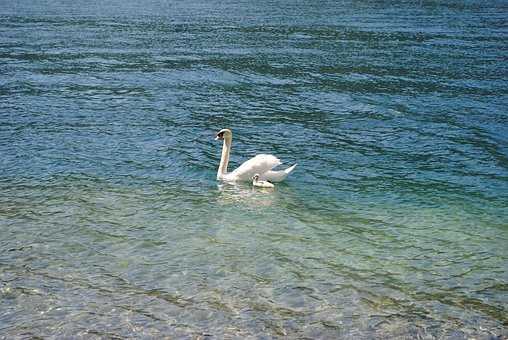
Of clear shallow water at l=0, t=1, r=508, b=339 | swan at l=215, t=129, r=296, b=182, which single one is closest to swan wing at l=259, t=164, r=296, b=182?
swan at l=215, t=129, r=296, b=182

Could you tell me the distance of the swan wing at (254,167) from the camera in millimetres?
17875

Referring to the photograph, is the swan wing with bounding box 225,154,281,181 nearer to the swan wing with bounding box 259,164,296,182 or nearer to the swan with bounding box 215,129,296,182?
the swan with bounding box 215,129,296,182

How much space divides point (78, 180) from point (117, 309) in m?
7.68

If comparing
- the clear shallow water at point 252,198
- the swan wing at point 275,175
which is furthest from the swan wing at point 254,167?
the clear shallow water at point 252,198

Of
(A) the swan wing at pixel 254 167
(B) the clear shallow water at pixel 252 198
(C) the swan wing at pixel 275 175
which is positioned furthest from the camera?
A: (C) the swan wing at pixel 275 175

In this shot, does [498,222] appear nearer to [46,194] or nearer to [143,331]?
[143,331]

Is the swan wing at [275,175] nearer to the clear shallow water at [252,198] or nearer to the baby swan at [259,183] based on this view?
the baby swan at [259,183]

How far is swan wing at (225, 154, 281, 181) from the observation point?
17875mm

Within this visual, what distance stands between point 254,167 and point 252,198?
3.19ft

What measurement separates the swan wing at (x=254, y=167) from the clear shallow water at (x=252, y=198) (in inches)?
17.8

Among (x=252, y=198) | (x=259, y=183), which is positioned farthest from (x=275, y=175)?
(x=252, y=198)

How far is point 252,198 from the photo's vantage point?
17.4 metres

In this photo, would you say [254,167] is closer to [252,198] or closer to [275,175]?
[275,175]

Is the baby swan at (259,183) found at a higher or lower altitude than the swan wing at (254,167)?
lower
